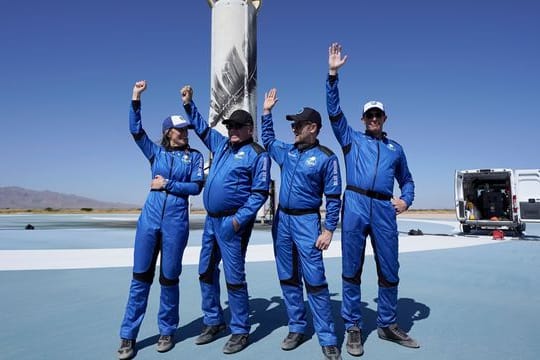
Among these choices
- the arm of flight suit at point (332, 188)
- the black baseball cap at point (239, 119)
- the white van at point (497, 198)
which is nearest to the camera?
the arm of flight suit at point (332, 188)

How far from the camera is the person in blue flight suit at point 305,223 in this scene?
351 cm

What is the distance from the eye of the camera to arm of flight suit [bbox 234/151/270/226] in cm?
361

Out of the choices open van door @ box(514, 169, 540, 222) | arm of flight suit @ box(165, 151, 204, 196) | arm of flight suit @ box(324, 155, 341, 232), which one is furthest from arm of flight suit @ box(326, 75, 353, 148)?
open van door @ box(514, 169, 540, 222)

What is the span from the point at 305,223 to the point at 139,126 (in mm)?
2056

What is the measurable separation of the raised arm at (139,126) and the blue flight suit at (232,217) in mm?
722

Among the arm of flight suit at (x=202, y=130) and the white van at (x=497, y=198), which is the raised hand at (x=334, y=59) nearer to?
the arm of flight suit at (x=202, y=130)

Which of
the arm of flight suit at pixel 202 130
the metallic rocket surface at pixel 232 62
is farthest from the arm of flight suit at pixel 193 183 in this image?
the metallic rocket surface at pixel 232 62

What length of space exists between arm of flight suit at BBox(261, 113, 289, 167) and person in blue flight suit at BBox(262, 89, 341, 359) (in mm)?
174

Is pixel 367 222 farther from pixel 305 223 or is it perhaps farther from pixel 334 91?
pixel 334 91

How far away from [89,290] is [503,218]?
47.6ft

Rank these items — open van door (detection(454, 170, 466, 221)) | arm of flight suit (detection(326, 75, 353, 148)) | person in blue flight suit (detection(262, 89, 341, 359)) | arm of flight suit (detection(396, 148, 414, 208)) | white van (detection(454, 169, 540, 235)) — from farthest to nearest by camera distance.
Answer: 1. open van door (detection(454, 170, 466, 221))
2. white van (detection(454, 169, 540, 235))
3. arm of flight suit (detection(396, 148, 414, 208))
4. arm of flight suit (detection(326, 75, 353, 148))
5. person in blue flight suit (detection(262, 89, 341, 359))

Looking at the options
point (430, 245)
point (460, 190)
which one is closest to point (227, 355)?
point (430, 245)

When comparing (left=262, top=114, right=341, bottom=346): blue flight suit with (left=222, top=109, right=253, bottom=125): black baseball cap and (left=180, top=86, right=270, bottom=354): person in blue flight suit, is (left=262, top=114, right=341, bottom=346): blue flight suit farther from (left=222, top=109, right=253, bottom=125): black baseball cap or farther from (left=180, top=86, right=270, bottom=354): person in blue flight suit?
(left=222, top=109, right=253, bottom=125): black baseball cap

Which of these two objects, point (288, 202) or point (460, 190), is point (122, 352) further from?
point (460, 190)
